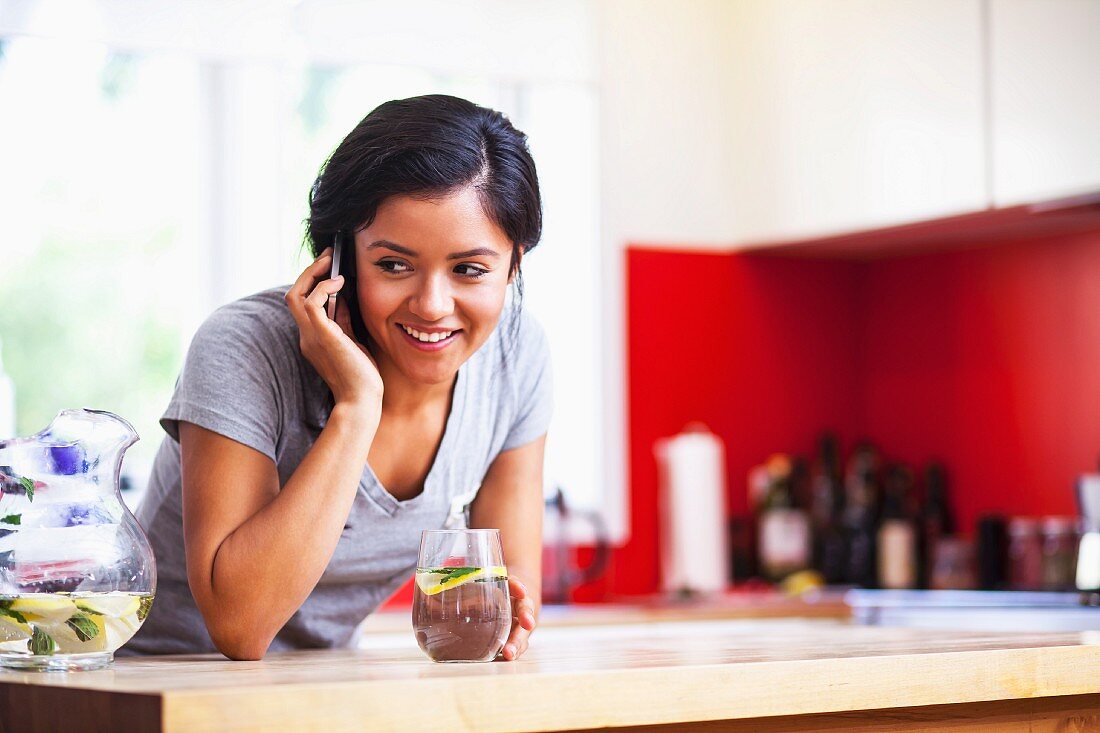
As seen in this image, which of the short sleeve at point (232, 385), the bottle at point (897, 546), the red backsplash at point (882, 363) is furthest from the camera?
the bottle at point (897, 546)

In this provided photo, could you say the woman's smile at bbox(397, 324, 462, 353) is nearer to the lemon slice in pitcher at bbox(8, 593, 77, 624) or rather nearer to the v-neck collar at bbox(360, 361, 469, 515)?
the v-neck collar at bbox(360, 361, 469, 515)

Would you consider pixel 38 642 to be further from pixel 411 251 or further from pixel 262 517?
pixel 411 251

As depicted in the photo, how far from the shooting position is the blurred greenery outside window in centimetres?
340

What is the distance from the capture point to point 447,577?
50.0 inches

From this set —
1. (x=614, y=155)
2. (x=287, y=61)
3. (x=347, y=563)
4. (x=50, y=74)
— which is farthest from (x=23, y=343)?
(x=347, y=563)

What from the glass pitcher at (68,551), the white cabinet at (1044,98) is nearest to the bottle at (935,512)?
the white cabinet at (1044,98)

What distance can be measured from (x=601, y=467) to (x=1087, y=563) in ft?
4.22

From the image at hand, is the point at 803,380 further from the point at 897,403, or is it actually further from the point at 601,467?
the point at 601,467

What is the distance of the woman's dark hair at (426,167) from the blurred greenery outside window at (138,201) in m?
1.71

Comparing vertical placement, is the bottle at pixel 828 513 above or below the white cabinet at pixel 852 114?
below

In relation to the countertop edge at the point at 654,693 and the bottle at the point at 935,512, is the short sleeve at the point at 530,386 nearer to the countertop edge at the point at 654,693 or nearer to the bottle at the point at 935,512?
the countertop edge at the point at 654,693

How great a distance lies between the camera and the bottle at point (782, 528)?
157 inches

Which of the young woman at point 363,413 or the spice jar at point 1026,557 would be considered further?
the spice jar at point 1026,557

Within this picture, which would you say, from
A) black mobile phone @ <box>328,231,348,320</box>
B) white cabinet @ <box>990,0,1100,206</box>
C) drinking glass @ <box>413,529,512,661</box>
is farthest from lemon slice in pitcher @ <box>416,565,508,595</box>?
white cabinet @ <box>990,0,1100,206</box>
